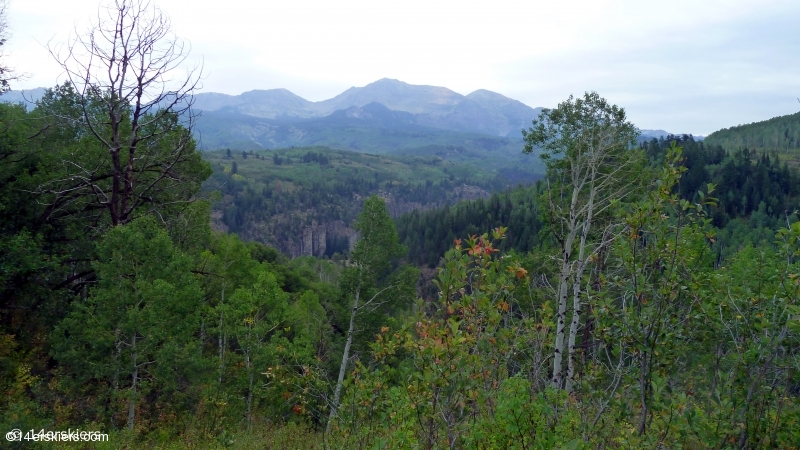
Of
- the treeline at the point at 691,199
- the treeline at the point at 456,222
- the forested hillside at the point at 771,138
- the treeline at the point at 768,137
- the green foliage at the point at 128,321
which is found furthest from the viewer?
the treeline at the point at 768,137

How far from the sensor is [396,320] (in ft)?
49.8

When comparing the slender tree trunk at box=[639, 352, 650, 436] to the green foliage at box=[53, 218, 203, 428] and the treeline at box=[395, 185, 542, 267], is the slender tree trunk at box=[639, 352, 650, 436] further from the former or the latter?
the treeline at box=[395, 185, 542, 267]

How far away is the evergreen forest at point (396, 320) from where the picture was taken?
4.59 metres

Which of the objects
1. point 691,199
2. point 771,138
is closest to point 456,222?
point 691,199

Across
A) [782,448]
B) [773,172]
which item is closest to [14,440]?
[782,448]

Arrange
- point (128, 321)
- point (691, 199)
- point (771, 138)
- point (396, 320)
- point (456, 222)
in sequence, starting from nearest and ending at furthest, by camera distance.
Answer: point (128, 321)
point (396, 320)
point (691, 199)
point (456, 222)
point (771, 138)

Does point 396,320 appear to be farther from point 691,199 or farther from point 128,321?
point 691,199

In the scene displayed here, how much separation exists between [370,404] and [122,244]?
29.0 feet

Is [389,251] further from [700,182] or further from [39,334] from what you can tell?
[700,182]

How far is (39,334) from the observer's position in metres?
15.4

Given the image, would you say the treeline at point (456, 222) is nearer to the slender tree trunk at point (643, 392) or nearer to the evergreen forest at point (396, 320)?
the evergreen forest at point (396, 320)

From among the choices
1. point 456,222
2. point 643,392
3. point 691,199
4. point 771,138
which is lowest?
point 456,222

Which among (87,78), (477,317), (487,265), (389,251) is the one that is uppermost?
(87,78)

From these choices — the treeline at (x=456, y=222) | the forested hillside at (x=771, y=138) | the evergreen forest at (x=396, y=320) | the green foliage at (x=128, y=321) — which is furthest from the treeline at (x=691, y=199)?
the green foliage at (x=128, y=321)
